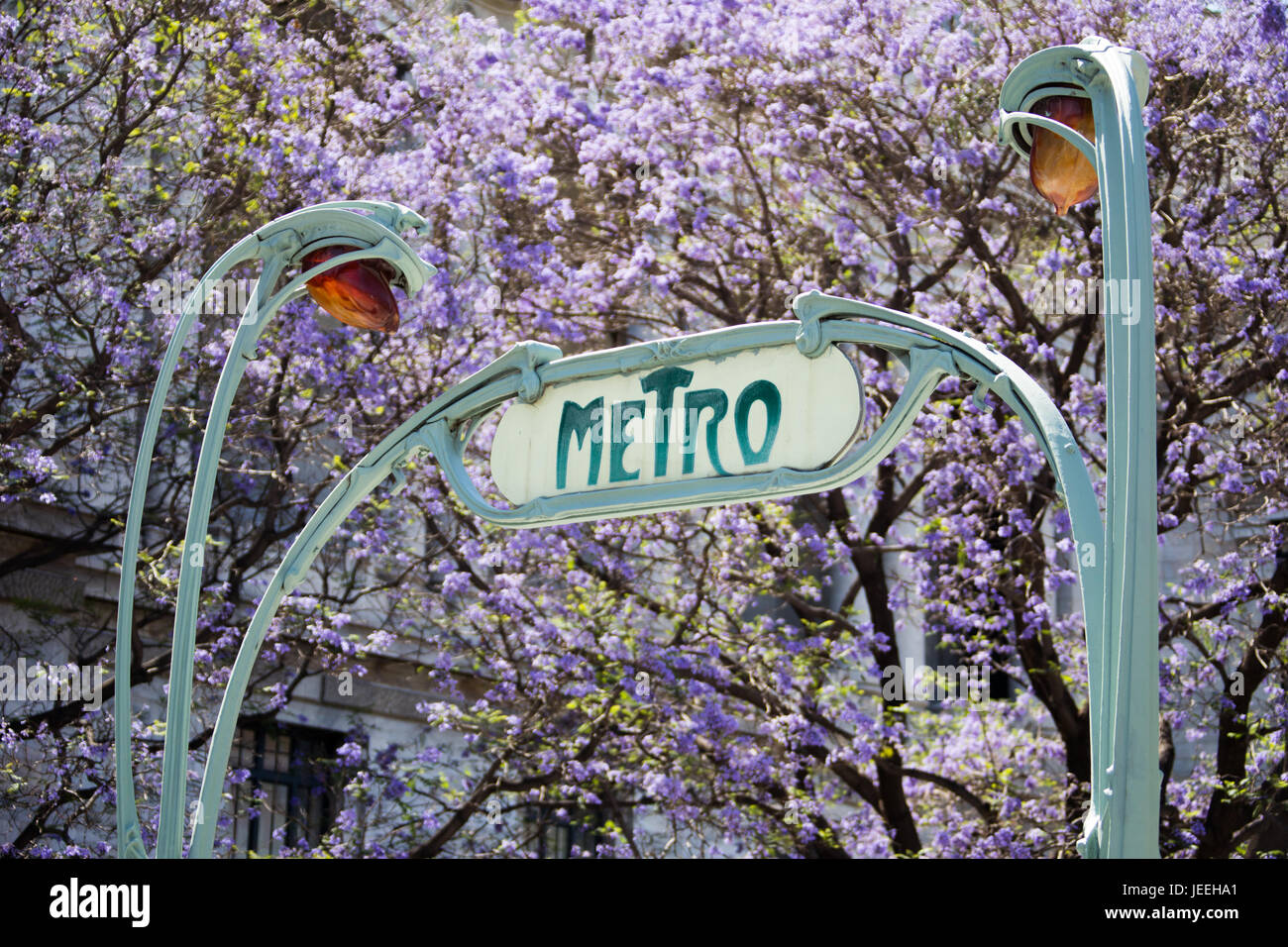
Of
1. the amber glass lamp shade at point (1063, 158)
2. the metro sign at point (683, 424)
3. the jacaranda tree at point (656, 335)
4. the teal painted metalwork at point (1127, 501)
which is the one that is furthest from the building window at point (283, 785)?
the teal painted metalwork at point (1127, 501)

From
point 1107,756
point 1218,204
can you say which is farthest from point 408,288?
point 1218,204

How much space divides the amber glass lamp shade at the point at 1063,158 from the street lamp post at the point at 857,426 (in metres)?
0.02

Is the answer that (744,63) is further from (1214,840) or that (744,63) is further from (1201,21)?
(1214,840)

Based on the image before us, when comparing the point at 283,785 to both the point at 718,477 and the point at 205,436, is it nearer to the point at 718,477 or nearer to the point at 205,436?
the point at 205,436

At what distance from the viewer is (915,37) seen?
13695 mm

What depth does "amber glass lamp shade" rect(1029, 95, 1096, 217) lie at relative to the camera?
198 inches

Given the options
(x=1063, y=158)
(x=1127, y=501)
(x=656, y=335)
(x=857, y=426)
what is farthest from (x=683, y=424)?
(x=656, y=335)

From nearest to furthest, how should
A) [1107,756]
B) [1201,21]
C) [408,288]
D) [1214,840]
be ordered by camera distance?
1. [1107,756]
2. [408,288]
3. [1214,840]
4. [1201,21]

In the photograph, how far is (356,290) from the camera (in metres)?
6.43

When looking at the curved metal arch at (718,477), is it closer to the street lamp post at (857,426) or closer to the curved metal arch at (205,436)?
the street lamp post at (857,426)

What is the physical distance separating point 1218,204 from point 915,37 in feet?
8.96

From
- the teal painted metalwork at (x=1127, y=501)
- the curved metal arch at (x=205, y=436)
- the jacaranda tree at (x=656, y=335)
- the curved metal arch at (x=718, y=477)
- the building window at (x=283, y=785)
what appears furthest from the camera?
the building window at (x=283, y=785)

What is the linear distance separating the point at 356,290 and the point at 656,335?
8.77 meters

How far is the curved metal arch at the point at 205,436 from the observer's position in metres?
6.07
